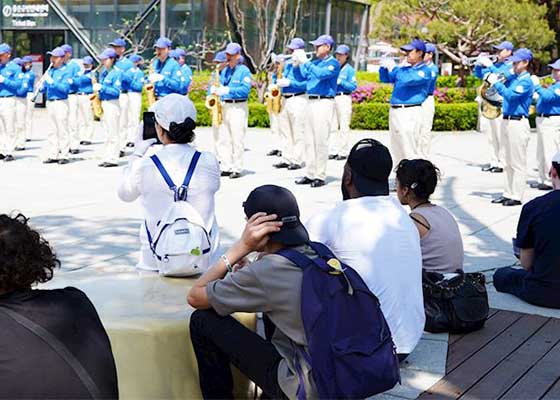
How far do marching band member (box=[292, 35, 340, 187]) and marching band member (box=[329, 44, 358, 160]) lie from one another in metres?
3.27

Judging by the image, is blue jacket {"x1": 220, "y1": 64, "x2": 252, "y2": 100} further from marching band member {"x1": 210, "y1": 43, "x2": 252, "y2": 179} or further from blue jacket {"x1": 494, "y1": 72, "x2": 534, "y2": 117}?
blue jacket {"x1": 494, "y1": 72, "x2": 534, "y2": 117}

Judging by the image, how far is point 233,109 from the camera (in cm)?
1328

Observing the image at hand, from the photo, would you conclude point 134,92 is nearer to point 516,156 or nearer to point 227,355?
point 516,156

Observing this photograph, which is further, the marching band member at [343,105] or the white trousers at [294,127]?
the marching band member at [343,105]

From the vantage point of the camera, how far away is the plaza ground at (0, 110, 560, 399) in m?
4.14

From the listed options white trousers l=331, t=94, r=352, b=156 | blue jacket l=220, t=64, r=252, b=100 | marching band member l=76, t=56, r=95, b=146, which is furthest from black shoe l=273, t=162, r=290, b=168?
marching band member l=76, t=56, r=95, b=146

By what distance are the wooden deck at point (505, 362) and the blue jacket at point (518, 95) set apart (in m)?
5.76

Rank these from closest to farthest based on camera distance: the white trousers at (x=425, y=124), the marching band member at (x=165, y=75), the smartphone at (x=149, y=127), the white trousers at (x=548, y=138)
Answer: the smartphone at (x=149, y=127)
the white trousers at (x=548, y=138)
the white trousers at (x=425, y=124)
the marching band member at (x=165, y=75)

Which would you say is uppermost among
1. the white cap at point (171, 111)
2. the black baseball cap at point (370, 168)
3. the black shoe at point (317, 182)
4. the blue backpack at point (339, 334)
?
the white cap at point (171, 111)

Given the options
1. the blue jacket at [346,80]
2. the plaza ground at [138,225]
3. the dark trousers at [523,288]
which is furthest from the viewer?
the blue jacket at [346,80]

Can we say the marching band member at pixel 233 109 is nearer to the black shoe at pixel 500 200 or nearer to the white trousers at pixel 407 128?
the white trousers at pixel 407 128

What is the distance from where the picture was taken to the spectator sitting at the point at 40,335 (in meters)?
2.84

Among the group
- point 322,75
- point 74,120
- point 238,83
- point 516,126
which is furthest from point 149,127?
point 74,120

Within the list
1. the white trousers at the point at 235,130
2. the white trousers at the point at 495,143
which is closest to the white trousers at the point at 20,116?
the white trousers at the point at 235,130
